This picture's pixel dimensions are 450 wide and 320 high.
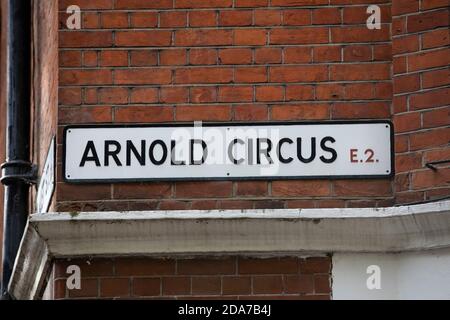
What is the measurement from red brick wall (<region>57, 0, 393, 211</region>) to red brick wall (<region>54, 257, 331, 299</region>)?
0.27 m

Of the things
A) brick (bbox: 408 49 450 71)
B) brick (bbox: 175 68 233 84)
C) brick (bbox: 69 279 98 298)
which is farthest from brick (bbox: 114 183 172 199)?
brick (bbox: 408 49 450 71)

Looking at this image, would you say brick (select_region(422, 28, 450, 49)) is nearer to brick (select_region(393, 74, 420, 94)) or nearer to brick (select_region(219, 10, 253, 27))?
brick (select_region(393, 74, 420, 94))

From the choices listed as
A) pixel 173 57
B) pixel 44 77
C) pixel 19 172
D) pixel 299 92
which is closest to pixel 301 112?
pixel 299 92

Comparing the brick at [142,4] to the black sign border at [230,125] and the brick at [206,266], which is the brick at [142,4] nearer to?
the black sign border at [230,125]

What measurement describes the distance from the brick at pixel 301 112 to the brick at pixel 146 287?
0.91 meters

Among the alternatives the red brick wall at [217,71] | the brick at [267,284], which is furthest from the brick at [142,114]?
the brick at [267,284]

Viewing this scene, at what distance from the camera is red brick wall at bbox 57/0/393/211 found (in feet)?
25.8

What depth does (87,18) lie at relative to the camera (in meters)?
8.13

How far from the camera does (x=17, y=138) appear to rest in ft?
30.2

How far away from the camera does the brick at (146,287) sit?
771 centimetres

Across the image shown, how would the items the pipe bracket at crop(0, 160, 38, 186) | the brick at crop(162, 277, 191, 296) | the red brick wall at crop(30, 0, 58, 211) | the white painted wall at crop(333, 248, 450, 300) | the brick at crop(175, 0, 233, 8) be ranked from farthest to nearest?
1. the pipe bracket at crop(0, 160, 38, 186)
2. the red brick wall at crop(30, 0, 58, 211)
3. the brick at crop(175, 0, 233, 8)
4. the brick at crop(162, 277, 191, 296)
5. the white painted wall at crop(333, 248, 450, 300)

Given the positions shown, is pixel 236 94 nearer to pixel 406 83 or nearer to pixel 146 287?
pixel 406 83

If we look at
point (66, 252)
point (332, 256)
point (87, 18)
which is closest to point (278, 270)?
point (332, 256)

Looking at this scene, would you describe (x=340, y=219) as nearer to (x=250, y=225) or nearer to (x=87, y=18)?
(x=250, y=225)
